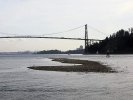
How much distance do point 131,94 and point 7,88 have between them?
414 inches

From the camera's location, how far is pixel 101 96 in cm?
2759

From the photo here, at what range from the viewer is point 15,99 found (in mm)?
26688

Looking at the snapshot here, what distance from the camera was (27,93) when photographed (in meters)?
29.9

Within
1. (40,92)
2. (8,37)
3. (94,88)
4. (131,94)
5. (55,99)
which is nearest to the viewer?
(55,99)

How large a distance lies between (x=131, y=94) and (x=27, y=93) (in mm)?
7390

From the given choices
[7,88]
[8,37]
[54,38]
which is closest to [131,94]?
[7,88]

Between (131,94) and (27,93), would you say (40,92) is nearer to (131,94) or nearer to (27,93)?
(27,93)

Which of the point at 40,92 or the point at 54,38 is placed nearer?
the point at 40,92

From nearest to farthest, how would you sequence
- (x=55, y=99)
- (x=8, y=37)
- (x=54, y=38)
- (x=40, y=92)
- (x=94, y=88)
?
1. (x=55, y=99)
2. (x=40, y=92)
3. (x=94, y=88)
4. (x=8, y=37)
5. (x=54, y=38)

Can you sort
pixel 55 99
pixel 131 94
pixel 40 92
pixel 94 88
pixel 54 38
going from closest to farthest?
1. pixel 55 99
2. pixel 131 94
3. pixel 40 92
4. pixel 94 88
5. pixel 54 38

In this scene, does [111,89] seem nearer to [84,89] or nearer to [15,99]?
[84,89]

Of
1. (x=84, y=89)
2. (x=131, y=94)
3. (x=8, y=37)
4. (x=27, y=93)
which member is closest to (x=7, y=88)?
(x=27, y=93)

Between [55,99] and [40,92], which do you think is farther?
[40,92]

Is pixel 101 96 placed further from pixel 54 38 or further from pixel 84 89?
pixel 54 38
